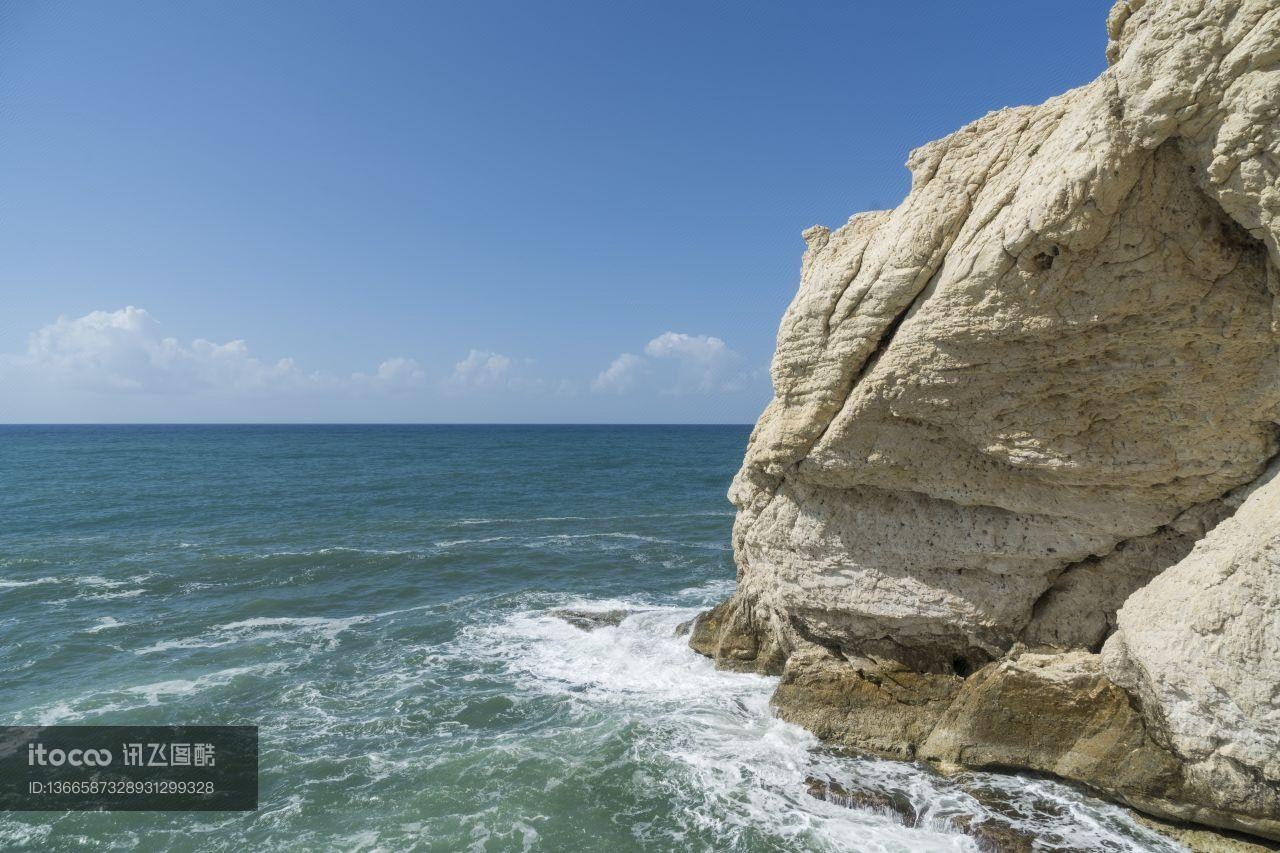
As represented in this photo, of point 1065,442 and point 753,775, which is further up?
point 1065,442

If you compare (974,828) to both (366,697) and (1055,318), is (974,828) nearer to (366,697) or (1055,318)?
(1055,318)

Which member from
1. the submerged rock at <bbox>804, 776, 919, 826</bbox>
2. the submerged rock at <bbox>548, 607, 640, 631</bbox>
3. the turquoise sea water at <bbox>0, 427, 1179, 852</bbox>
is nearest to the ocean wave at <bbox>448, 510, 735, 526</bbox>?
the turquoise sea water at <bbox>0, 427, 1179, 852</bbox>

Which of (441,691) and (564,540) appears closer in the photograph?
(441,691)

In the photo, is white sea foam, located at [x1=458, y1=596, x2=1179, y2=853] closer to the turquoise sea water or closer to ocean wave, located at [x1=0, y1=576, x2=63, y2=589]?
the turquoise sea water

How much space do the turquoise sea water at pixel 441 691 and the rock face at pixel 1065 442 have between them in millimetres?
1457

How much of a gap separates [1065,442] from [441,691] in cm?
1343

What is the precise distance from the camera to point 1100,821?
9.91 m

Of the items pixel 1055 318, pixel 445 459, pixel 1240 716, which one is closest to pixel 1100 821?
pixel 1240 716

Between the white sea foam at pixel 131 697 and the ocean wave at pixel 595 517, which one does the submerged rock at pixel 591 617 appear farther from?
the ocean wave at pixel 595 517

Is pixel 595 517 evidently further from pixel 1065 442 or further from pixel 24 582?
pixel 1065 442

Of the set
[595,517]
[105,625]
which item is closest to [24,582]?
[105,625]

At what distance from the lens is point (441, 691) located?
15.7 meters

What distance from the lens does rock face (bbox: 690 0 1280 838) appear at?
27.2ft

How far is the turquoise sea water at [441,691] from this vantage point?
10.6 meters
